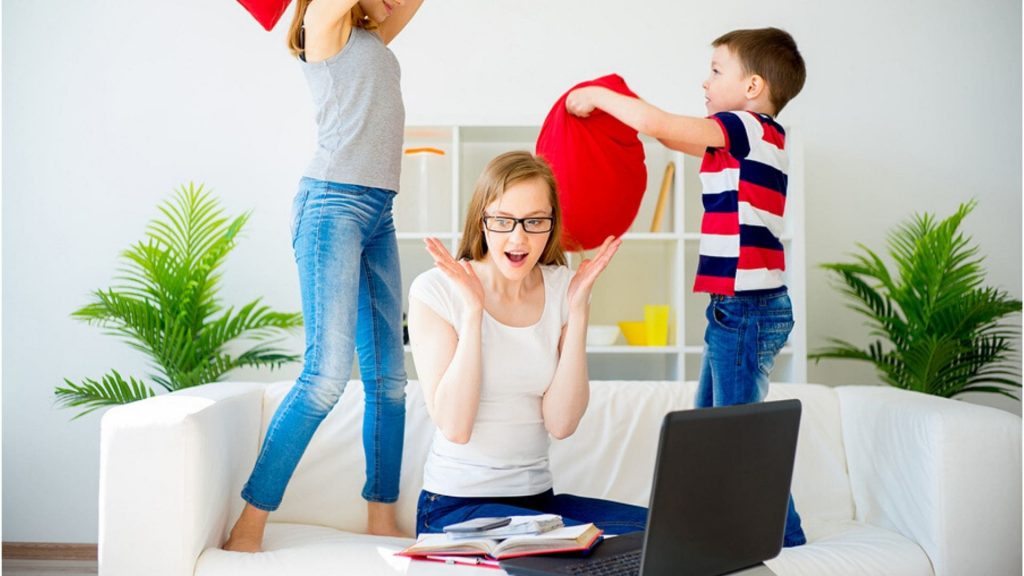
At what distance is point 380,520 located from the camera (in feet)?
7.09

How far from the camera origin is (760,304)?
2064 millimetres

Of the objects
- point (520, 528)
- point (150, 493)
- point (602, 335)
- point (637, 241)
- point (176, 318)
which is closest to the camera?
point (520, 528)

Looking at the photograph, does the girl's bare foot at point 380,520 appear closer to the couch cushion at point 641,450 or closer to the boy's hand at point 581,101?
the couch cushion at point 641,450

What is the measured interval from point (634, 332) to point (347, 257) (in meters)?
1.73

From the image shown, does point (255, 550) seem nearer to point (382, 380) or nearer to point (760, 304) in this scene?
point (382, 380)

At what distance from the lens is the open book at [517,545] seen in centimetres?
135

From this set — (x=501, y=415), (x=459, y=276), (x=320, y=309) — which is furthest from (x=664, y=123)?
(x=320, y=309)

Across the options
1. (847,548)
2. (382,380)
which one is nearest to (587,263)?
(382,380)

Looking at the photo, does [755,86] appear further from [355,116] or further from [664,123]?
[355,116]

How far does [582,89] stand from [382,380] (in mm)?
870

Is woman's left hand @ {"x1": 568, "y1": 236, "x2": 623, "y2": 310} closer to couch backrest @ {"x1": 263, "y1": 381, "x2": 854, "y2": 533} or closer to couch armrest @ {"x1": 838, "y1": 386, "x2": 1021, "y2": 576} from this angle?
couch backrest @ {"x1": 263, "y1": 381, "x2": 854, "y2": 533}

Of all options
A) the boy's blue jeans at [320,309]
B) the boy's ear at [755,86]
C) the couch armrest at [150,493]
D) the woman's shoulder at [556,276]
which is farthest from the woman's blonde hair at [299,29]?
the boy's ear at [755,86]

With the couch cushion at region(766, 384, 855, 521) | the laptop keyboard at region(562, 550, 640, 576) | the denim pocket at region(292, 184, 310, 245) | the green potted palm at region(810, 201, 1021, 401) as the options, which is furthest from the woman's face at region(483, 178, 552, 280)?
the green potted palm at region(810, 201, 1021, 401)

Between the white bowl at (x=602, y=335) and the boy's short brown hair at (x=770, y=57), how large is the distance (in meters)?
1.32
